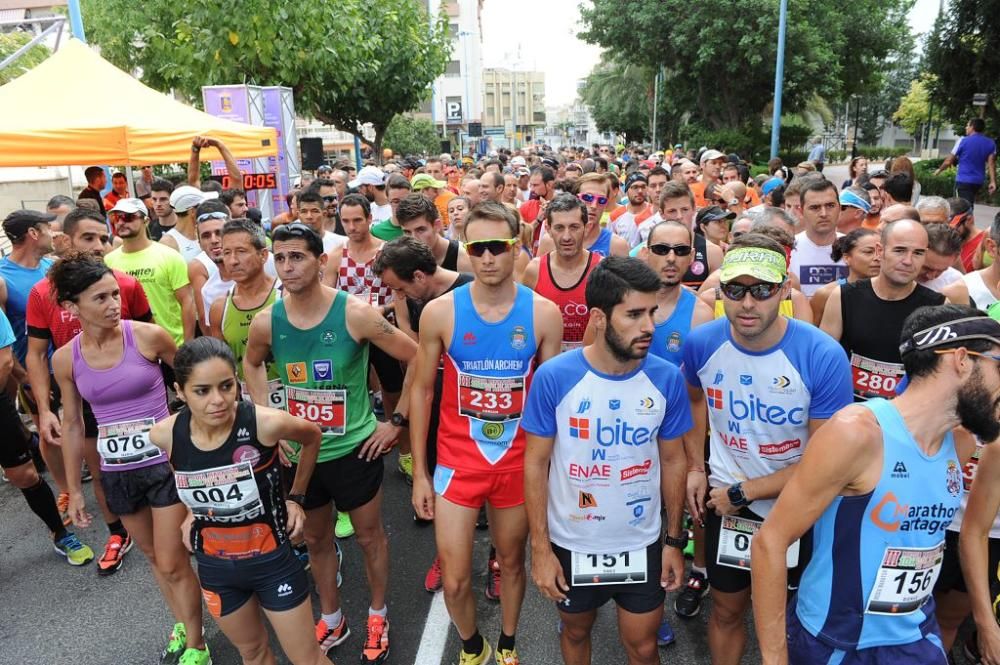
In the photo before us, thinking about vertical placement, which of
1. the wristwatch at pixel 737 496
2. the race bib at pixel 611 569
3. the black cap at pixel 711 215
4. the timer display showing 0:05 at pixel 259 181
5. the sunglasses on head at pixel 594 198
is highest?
the timer display showing 0:05 at pixel 259 181

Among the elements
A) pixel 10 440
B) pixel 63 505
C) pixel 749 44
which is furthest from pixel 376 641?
pixel 749 44

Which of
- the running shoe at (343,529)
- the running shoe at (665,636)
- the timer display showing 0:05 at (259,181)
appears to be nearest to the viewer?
the running shoe at (665,636)

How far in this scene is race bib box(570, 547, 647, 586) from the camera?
276cm

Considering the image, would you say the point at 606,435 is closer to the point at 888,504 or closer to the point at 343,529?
the point at 888,504

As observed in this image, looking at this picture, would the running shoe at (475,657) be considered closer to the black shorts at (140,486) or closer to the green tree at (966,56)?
the black shorts at (140,486)

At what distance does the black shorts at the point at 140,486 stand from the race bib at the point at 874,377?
11.2 ft

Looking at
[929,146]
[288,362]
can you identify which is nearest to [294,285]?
[288,362]

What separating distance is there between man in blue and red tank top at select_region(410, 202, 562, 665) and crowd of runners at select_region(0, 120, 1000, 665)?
12 mm

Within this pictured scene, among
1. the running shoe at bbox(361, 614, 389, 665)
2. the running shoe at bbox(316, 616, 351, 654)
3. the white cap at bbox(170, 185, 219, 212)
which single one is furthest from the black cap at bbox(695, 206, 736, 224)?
the white cap at bbox(170, 185, 219, 212)

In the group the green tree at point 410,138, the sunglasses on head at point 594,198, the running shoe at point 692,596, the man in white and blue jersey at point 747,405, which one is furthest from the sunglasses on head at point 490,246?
the green tree at point 410,138

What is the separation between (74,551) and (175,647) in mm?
1516

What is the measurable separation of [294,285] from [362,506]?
45.8 inches

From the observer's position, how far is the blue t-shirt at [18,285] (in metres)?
5.09

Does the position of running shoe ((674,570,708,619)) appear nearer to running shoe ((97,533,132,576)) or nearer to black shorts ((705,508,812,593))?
black shorts ((705,508,812,593))
